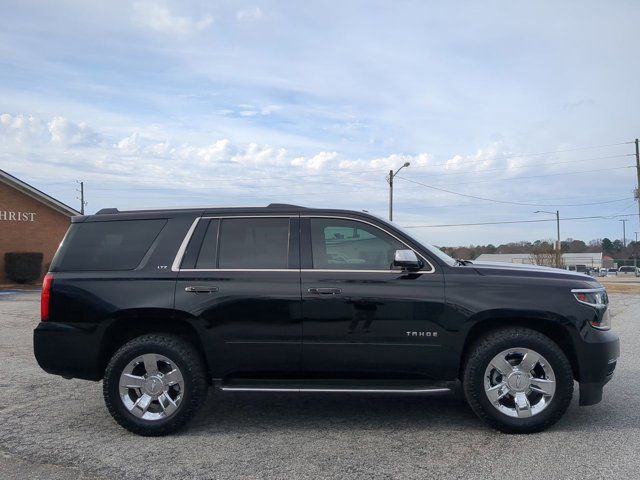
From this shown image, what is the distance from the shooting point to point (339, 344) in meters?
4.83

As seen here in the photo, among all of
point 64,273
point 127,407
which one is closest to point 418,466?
point 127,407

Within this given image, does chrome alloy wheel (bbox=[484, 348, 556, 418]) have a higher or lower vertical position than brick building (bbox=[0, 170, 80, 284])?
lower

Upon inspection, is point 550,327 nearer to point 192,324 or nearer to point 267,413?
point 267,413

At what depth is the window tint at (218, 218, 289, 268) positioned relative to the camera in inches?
200

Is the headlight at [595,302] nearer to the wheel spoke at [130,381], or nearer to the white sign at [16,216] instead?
the wheel spoke at [130,381]

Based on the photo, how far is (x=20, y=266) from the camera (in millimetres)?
26391

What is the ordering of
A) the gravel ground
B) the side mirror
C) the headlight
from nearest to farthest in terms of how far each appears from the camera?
the gravel ground → the side mirror → the headlight

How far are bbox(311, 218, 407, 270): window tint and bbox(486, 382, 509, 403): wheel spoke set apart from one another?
1.32 metres

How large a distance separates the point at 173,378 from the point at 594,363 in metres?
3.52

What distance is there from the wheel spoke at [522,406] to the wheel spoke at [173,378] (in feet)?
9.27

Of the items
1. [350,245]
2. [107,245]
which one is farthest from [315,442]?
[107,245]

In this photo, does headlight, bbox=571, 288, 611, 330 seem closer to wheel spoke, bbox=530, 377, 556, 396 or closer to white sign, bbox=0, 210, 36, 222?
wheel spoke, bbox=530, 377, 556, 396

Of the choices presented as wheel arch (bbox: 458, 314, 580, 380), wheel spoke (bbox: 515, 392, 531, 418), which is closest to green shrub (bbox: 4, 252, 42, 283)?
wheel arch (bbox: 458, 314, 580, 380)

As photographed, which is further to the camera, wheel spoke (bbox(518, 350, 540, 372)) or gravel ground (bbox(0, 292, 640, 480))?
wheel spoke (bbox(518, 350, 540, 372))
